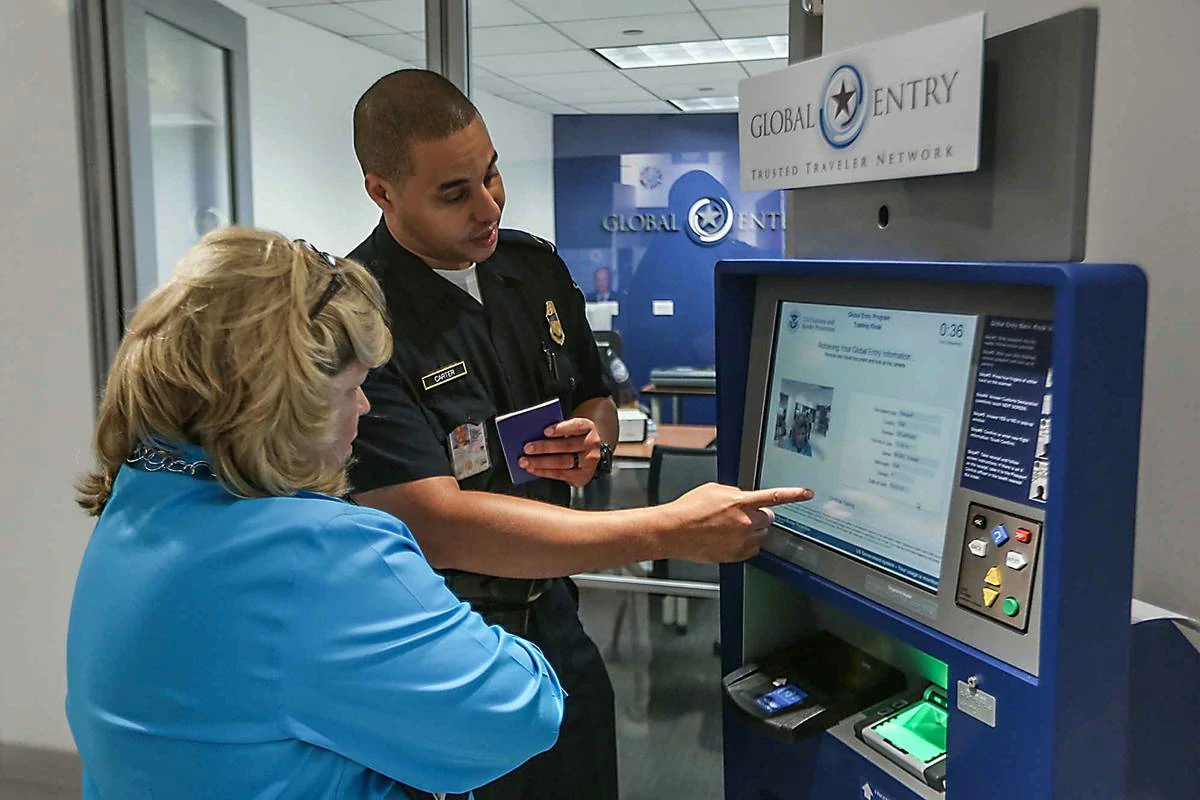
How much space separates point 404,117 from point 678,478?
211 centimetres

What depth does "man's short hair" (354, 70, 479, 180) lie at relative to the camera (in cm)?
151

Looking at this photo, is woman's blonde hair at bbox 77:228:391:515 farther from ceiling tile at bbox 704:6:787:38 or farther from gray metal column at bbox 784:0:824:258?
ceiling tile at bbox 704:6:787:38

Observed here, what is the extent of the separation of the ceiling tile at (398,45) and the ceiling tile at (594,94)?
673 millimetres

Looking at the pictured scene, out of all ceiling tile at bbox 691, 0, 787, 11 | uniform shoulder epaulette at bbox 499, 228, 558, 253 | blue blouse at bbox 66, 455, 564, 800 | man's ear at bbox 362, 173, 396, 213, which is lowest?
blue blouse at bbox 66, 455, 564, 800

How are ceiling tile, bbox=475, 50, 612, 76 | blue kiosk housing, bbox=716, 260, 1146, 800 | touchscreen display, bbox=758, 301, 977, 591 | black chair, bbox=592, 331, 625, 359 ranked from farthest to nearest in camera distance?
ceiling tile, bbox=475, 50, 612, 76, black chair, bbox=592, 331, 625, 359, touchscreen display, bbox=758, 301, 977, 591, blue kiosk housing, bbox=716, 260, 1146, 800

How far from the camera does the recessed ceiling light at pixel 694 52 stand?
449 centimetres

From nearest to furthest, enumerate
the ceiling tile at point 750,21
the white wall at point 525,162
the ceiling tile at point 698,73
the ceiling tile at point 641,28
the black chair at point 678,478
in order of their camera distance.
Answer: the black chair at point 678,478 → the white wall at point 525,162 → the ceiling tile at point 750,21 → the ceiling tile at point 641,28 → the ceiling tile at point 698,73

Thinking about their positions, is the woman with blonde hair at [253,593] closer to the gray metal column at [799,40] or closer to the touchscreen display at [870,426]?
the touchscreen display at [870,426]

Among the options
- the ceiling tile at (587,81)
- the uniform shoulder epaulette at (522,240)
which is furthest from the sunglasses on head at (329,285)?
the ceiling tile at (587,81)

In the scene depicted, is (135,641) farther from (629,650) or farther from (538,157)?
(538,157)

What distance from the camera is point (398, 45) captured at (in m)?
4.67

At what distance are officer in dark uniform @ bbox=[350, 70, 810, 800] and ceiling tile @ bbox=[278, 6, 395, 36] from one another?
2.88m

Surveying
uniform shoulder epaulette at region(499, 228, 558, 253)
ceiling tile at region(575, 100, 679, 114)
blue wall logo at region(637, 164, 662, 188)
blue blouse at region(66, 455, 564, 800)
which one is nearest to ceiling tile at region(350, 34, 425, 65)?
ceiling tile at region(575, 100, 679, 114)

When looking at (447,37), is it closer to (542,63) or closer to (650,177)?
(650,177)
